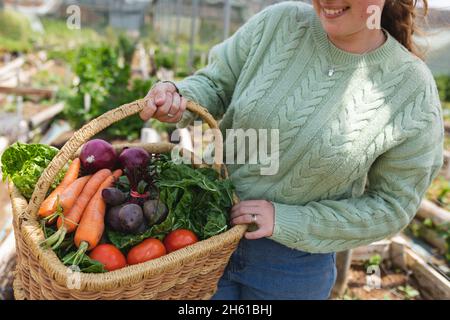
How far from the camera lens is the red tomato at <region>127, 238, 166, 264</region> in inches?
55.6

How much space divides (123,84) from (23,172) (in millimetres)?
4192

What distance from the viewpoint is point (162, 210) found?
155 cm

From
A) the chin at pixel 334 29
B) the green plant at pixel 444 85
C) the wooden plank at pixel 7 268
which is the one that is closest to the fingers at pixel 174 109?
the chin at pixel 334 29

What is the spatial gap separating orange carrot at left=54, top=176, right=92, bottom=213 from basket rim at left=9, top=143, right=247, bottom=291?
12 cm

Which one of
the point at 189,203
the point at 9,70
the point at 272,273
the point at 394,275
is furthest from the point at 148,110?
the point at 9,70

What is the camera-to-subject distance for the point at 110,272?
1.28m

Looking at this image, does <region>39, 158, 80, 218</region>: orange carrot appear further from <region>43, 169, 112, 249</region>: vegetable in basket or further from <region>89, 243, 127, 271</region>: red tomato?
<region>89, 243, 127, 271</region>: red tomato

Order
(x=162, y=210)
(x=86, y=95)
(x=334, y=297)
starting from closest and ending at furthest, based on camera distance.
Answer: (x=162, y=210) < (x=334, y=297) < (x=86, y=95)

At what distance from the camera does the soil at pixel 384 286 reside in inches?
117

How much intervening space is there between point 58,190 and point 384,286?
90.2 inches

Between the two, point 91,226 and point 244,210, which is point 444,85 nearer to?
point 244,210

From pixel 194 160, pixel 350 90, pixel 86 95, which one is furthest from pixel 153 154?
pixel 86 95

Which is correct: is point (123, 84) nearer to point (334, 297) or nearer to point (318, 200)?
point (334, 297)

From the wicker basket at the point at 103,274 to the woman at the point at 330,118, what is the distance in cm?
15
